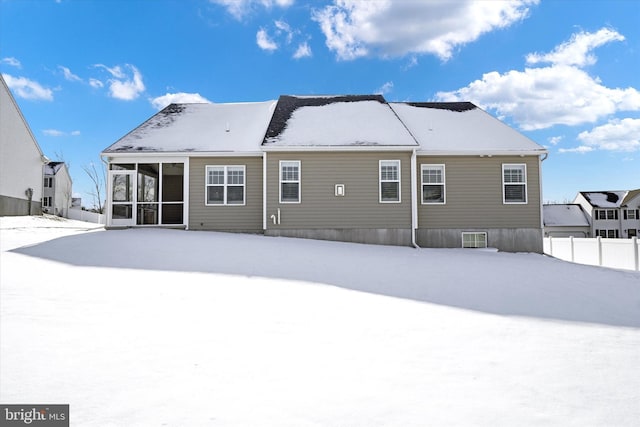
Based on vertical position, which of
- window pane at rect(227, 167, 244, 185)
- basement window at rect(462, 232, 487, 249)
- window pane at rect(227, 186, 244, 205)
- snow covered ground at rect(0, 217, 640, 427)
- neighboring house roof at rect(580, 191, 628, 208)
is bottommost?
snow covered ground at rect(0, 217, 640, 427)

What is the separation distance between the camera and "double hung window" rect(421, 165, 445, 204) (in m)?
15.2

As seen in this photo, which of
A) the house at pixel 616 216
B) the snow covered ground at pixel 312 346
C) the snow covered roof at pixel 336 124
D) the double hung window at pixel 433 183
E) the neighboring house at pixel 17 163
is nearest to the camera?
the snow covered ground at pixel 312 346

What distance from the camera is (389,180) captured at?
14523 mm

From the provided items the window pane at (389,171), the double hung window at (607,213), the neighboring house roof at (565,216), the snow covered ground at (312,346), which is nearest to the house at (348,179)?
the window pane at (389,171)

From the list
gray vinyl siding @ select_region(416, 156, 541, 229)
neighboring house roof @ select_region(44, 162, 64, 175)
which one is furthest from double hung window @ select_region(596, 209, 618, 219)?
neighboring house roof @ select_region(44, 162, 64, 175)

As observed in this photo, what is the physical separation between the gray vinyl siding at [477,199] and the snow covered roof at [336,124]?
1.77 m

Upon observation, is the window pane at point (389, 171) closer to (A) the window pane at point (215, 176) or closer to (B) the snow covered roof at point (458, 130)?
(B) the snow covered roof at point (458, 130)

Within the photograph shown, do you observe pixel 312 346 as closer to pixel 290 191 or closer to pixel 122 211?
pixel 290 191

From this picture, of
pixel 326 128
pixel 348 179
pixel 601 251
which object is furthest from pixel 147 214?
pixel 601 251

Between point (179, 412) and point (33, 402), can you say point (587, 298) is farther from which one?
point (33, 402)

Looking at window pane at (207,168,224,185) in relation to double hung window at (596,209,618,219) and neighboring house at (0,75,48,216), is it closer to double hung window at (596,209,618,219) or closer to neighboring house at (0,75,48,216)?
neighboring house at (0,75,48,216)

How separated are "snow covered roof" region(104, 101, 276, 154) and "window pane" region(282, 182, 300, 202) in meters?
1.81

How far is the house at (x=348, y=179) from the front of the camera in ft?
47.3

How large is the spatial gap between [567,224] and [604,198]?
20.7ft
